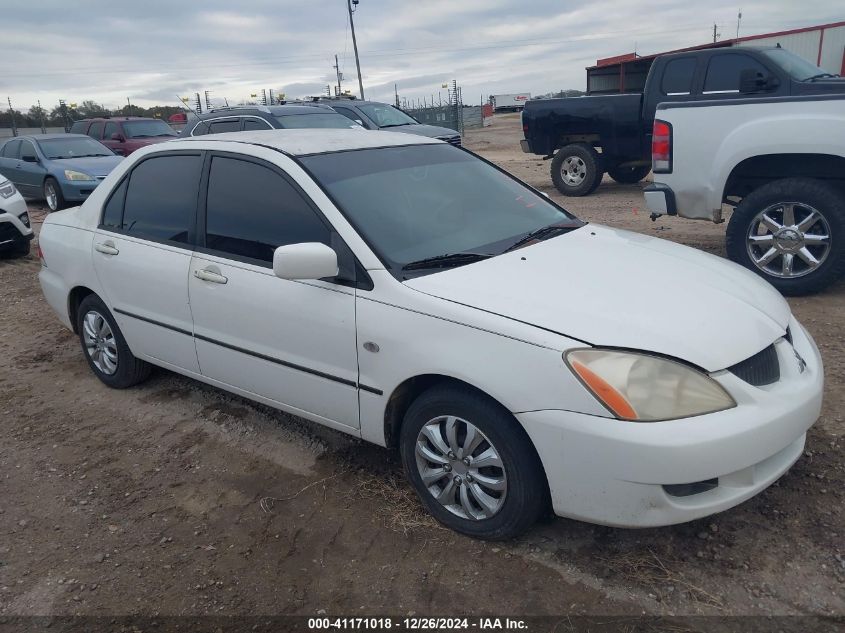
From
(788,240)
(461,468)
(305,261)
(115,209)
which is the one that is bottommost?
(461,468)

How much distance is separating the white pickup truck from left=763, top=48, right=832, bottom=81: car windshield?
8.98 feet

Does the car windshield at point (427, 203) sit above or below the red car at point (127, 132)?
below

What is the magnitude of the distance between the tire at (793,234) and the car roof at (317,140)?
3165 millimetres

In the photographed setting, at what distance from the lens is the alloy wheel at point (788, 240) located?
5531mm

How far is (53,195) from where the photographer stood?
12883mm

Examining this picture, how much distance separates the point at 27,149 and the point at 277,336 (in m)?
13.0

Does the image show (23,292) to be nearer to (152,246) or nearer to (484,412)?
(152,246)

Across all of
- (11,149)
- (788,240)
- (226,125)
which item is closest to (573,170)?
(226,125)

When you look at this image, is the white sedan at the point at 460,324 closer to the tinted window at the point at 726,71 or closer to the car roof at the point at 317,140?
the car roof at the point at 317,140

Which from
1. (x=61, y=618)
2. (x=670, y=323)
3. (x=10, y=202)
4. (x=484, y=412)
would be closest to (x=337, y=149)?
(x=484, y=412)

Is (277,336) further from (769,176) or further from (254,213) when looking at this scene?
(769,176)

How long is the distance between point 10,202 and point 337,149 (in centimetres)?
696

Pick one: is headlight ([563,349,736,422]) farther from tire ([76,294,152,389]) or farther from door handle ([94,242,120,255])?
tire ([76,294,152,389])

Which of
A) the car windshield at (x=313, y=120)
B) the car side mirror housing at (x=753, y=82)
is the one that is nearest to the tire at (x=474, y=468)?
the car side mirror housing at (x=753, y=82)
